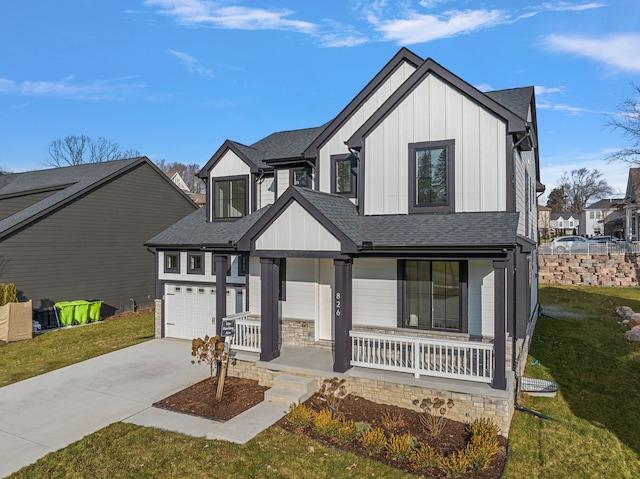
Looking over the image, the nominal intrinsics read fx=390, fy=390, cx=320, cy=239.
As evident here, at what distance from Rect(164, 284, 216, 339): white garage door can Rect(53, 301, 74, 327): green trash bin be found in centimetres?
612

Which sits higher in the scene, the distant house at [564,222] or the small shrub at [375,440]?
the distant house at [564,222]

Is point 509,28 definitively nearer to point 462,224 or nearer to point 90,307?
point 462,224

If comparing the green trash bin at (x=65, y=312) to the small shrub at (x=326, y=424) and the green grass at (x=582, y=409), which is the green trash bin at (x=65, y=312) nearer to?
the small shrub at (x=326, y=424)

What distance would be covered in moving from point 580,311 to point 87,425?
2084 cm

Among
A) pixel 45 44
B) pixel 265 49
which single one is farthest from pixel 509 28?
pixel 45 44

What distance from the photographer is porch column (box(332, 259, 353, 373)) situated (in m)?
8.82

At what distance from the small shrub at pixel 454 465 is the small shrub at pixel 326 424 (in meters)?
1.89

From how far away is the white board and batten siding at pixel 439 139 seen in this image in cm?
952

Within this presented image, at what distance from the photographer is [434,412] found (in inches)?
310

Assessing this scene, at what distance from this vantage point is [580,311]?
19.2 m

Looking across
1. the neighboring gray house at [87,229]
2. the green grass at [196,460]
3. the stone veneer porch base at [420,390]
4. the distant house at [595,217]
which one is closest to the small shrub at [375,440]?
the green grass at [196,460]

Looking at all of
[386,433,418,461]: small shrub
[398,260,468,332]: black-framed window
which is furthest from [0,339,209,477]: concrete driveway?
[398,260,468,332]: black-framed window

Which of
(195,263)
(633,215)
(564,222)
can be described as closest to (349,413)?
(195,263)

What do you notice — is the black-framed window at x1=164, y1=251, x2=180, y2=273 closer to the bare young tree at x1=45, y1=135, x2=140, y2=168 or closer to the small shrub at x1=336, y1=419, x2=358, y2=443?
the small shrub at x1=336, y1=419, x2=358, y2=443
